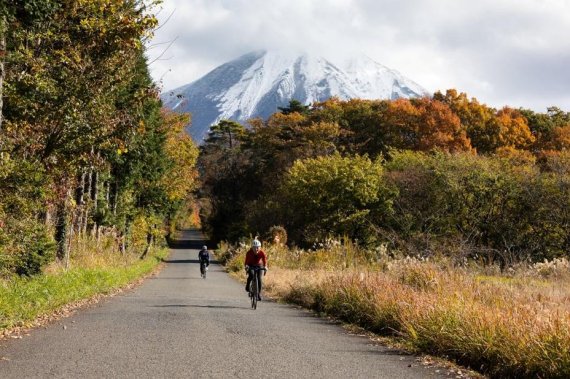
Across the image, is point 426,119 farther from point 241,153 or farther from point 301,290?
point 301,290

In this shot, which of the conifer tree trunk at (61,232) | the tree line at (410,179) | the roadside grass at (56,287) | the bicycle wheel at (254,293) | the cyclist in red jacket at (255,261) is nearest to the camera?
the roadside grass at (56,287)

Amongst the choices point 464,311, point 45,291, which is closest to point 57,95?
point 45,291

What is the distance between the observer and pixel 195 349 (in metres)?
8.84

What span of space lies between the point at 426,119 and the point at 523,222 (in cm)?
2430

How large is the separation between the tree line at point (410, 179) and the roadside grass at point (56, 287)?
32.5ft

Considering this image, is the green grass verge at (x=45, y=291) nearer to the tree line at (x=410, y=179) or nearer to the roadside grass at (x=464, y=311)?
the roadside grass at (x=464, y=311)

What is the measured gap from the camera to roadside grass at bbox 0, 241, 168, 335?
11.6 metres

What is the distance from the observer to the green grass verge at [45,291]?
1142 centimetres

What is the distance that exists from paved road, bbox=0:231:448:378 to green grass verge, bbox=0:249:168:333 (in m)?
0.76

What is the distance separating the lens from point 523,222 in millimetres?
36094

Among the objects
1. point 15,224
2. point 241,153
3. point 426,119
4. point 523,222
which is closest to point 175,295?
point 15,224

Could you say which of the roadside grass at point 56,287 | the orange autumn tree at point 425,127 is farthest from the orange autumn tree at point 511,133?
the roadside grass at point 56,287

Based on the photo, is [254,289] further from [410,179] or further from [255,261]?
[410,179]

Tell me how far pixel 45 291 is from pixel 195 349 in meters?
7.19
